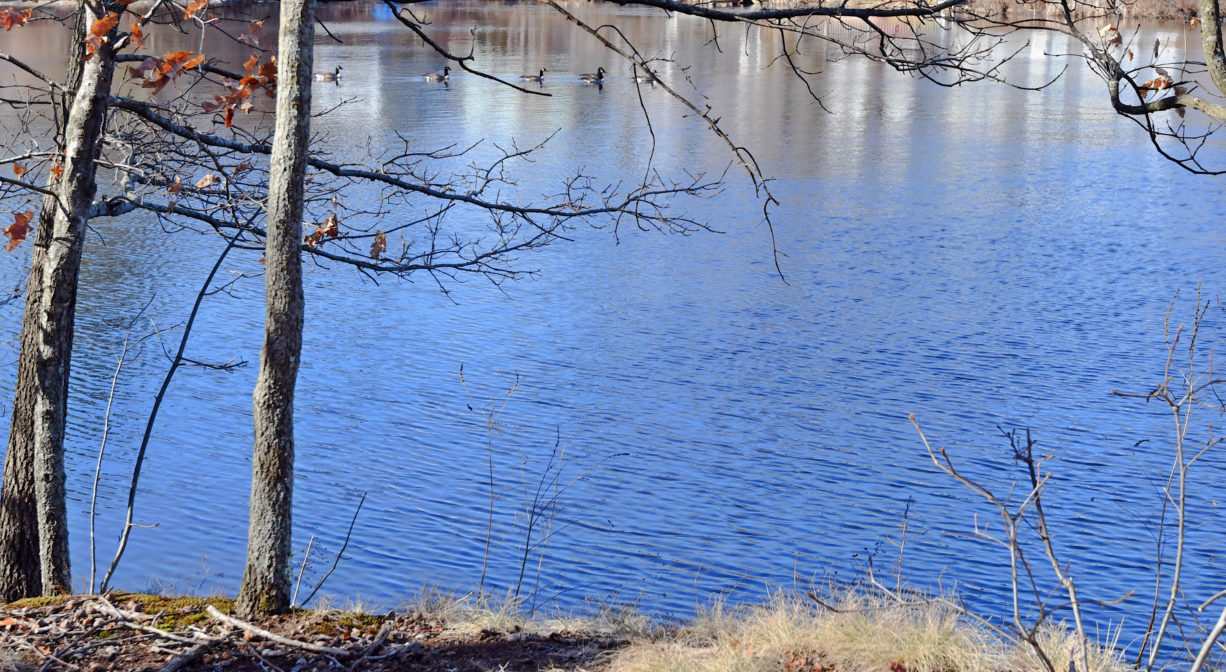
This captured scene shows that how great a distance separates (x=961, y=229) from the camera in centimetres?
1966

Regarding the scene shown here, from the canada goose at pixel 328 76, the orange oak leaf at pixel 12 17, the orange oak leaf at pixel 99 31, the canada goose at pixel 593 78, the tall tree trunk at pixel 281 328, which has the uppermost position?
the canada goose at pixel 593 78

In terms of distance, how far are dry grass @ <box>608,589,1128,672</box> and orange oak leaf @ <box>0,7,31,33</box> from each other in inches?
151

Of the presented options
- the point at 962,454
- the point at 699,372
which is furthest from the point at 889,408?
the point at 699,372

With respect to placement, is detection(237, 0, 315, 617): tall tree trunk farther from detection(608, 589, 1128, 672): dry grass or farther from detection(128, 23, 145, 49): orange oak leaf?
detection(608, 589, 1128, 672): dry grass

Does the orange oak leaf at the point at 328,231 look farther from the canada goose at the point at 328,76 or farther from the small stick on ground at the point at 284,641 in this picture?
the canada goose at the point at 328,76

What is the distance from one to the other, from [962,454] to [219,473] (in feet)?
22.3

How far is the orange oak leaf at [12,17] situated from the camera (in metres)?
5.37

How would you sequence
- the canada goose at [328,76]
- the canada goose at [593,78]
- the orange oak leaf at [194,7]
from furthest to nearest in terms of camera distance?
the canada goose at [593,78]
the canada goose at [328,76]
the orange oak leaf at [194,7]

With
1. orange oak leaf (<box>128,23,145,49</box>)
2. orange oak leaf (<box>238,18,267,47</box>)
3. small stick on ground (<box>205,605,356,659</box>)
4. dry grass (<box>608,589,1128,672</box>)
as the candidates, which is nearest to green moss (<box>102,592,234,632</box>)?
small stick on ground (<box>205,605,356,659</box>)

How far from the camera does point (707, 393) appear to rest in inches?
500

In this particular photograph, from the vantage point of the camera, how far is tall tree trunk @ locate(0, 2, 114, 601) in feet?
19.1

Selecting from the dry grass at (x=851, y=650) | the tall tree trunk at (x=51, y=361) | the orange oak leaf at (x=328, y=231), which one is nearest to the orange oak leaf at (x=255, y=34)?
the tall tree trunk at (x=51, y=361)

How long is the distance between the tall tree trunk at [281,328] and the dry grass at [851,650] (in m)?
1.50

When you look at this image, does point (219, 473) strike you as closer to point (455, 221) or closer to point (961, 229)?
point (455, 221)
